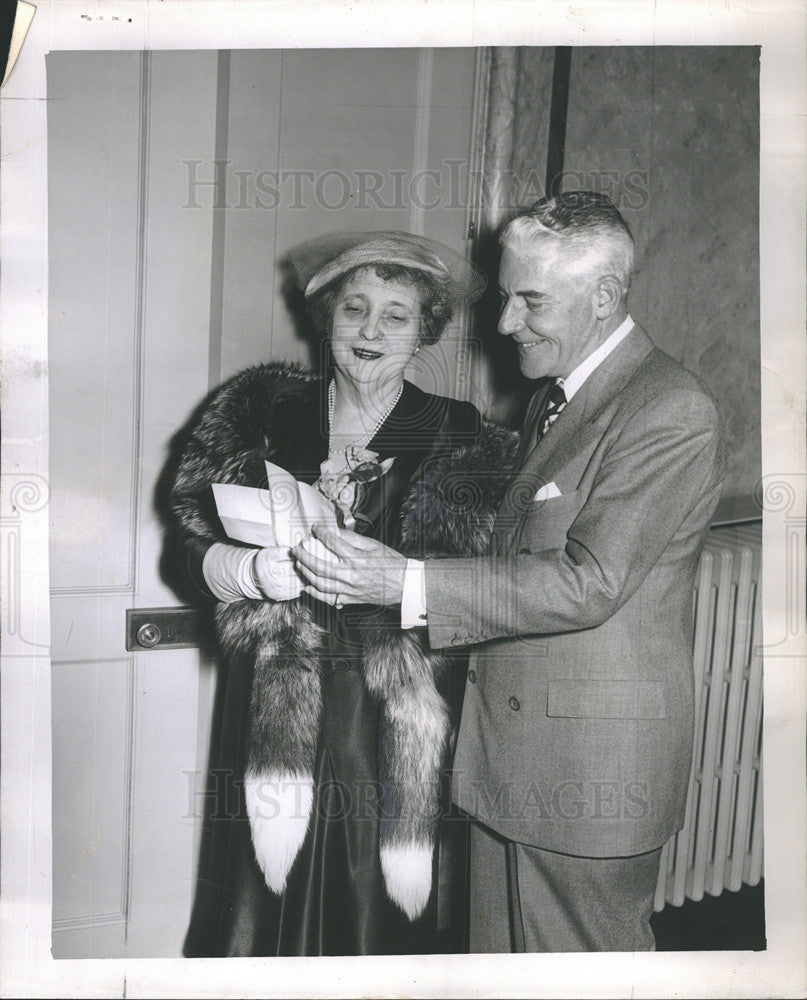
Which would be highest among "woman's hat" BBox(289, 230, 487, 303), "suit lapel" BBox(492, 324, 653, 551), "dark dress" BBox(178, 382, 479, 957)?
"woman's hat" BBox(289, 230, 487, 303)

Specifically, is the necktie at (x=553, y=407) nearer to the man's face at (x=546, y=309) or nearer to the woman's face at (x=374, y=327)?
the man's face at (x=546, y=309)

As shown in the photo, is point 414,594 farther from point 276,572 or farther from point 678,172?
point 678,172

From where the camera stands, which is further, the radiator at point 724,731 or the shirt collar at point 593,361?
the radiator at point 724,731

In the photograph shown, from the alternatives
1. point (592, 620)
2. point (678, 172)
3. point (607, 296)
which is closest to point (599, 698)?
point (592, 620)

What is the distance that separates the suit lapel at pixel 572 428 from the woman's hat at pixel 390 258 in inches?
9.6

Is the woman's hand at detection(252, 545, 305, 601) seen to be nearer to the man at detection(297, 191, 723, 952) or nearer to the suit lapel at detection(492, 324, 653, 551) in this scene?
the man at detection(297, 191, 723, 952)

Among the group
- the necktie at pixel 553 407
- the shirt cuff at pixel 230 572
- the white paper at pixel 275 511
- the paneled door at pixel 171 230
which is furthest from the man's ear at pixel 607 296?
the shirt cuff at pixel 230 572

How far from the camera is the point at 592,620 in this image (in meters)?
1.53

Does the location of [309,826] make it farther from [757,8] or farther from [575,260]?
[757,8]

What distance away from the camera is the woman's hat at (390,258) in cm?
157

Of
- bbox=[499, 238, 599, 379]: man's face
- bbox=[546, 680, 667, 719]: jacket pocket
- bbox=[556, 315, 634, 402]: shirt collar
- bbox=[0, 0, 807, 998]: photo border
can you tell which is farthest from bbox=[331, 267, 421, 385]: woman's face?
bbox=[546, 680, 667, 719]: jacket pocket

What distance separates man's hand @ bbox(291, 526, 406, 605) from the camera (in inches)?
61.1

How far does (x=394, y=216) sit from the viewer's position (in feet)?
5.20

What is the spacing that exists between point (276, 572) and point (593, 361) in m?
0.62
